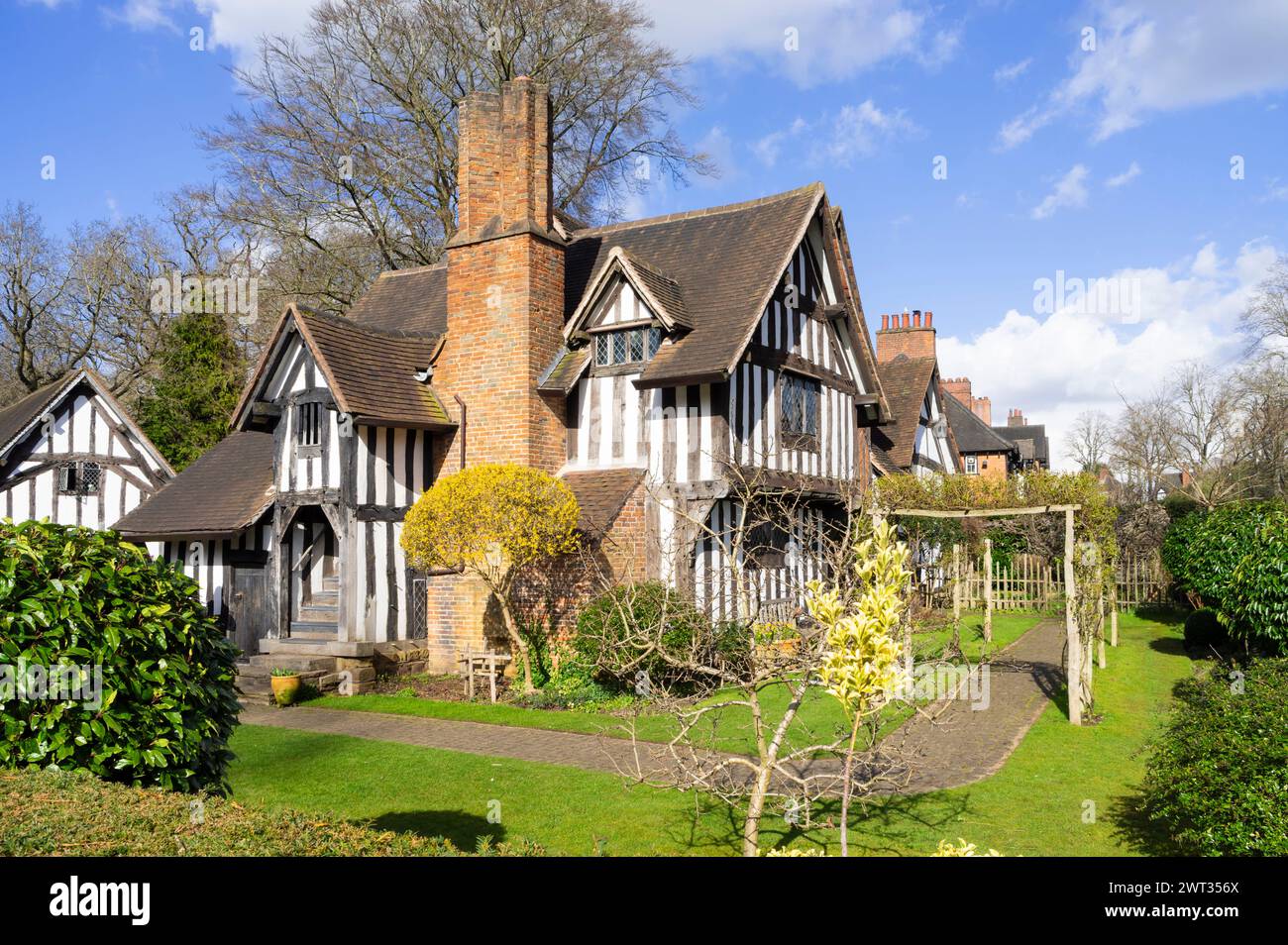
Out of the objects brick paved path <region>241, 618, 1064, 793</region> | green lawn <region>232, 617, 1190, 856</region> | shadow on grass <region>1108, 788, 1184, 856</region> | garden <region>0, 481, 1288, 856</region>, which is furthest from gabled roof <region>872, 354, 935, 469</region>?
shadow on grass <region>1108, 788, 1184, 856</region>

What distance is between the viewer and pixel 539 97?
18016 millimetres

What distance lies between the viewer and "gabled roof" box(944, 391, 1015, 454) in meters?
44.7

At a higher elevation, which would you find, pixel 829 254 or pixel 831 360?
pixel 829 254

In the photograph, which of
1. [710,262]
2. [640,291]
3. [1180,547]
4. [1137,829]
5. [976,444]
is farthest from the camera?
[976,444]

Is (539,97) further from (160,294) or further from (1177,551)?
(160,294)

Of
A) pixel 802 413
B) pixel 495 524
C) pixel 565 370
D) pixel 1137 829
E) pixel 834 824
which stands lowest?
pixel 1137 829

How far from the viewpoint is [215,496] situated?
65.5ft

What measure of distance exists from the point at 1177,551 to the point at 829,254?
1184 cm

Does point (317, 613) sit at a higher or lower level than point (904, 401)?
lower

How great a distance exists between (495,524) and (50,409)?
48.3ft

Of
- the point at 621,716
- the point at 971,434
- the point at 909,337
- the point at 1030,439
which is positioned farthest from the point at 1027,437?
the point at 621,716

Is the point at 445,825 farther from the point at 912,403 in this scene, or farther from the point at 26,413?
the point at 912,403
